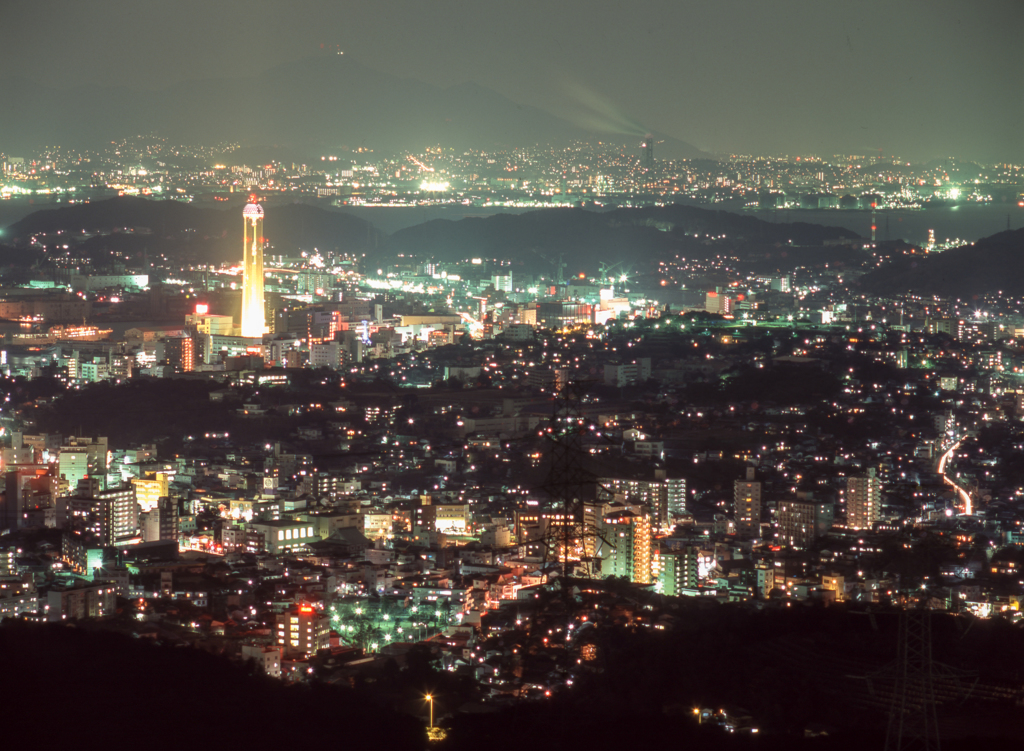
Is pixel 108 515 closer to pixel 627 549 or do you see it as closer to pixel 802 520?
pixel 627 549

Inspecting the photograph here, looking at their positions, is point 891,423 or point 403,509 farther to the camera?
point 891,423

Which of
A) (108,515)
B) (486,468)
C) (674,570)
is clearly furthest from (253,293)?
(674,570)

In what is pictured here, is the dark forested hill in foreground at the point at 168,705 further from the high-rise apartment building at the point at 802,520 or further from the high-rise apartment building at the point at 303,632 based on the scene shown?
the high-rise apartment building at the point at 802,520

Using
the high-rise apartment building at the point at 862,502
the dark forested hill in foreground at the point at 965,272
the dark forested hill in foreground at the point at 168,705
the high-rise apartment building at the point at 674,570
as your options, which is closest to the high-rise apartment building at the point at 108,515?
the high-rise apartment building at the point at 674,570

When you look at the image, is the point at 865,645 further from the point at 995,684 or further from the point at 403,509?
the point at 403,509

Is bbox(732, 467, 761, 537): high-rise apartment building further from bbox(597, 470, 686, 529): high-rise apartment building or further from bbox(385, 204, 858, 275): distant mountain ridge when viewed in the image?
bbox(385, 204, 858, 275): distant mountain ridge

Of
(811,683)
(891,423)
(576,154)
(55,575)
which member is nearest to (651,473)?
(891,423)

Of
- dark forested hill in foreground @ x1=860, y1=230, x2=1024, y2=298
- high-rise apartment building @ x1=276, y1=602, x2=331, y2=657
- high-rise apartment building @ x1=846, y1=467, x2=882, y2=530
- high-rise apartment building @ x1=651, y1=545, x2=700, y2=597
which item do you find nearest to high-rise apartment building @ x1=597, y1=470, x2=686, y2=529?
high-rise apartment building @ x1=651, y1=545, x2=700, y2=597
